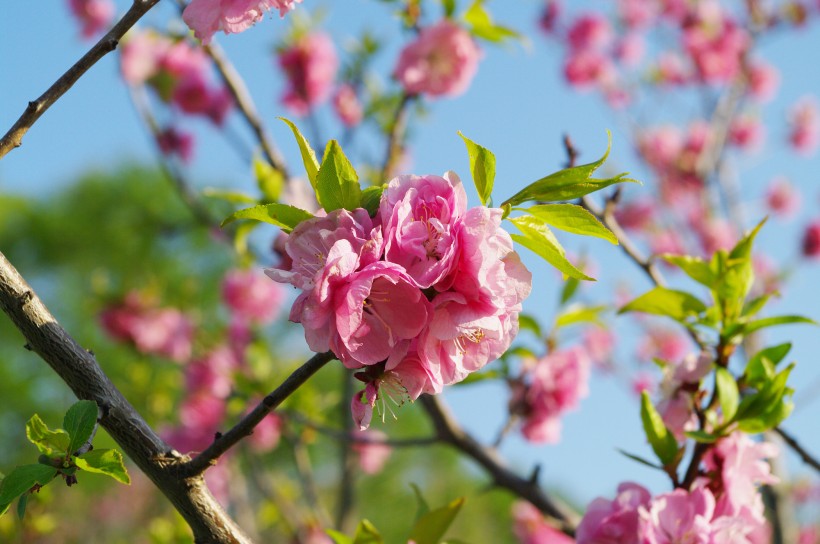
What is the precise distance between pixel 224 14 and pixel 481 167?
0.30 metres

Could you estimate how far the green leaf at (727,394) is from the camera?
91cm

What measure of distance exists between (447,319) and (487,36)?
1342 millimetres

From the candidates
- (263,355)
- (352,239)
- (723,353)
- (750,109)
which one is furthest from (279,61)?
(750,109)

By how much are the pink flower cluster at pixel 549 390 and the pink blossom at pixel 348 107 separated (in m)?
1.34

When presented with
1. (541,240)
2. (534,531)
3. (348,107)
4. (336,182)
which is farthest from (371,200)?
(348,107)

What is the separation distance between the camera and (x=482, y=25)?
5.89ft

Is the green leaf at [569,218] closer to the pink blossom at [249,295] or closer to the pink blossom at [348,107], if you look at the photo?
the pink blossom at [348,107]

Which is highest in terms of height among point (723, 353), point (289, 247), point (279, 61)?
point (279, 61)

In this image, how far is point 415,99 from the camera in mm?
2186

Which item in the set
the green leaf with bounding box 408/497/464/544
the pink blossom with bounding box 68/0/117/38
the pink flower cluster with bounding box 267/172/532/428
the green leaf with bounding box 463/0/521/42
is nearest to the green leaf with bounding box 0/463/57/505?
the pink flower cluster with bounding box 267/172/532/428

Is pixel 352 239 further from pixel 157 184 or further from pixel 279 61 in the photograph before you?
pixel 157 184

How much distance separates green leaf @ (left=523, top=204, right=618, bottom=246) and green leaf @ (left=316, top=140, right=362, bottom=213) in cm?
16

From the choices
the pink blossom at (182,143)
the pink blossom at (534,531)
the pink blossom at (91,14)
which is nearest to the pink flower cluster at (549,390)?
the pink blossom at (534,531)

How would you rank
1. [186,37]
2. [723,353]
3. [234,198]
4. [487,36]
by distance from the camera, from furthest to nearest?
[186,37] → [487,36] → [234,198] → [723,353]
